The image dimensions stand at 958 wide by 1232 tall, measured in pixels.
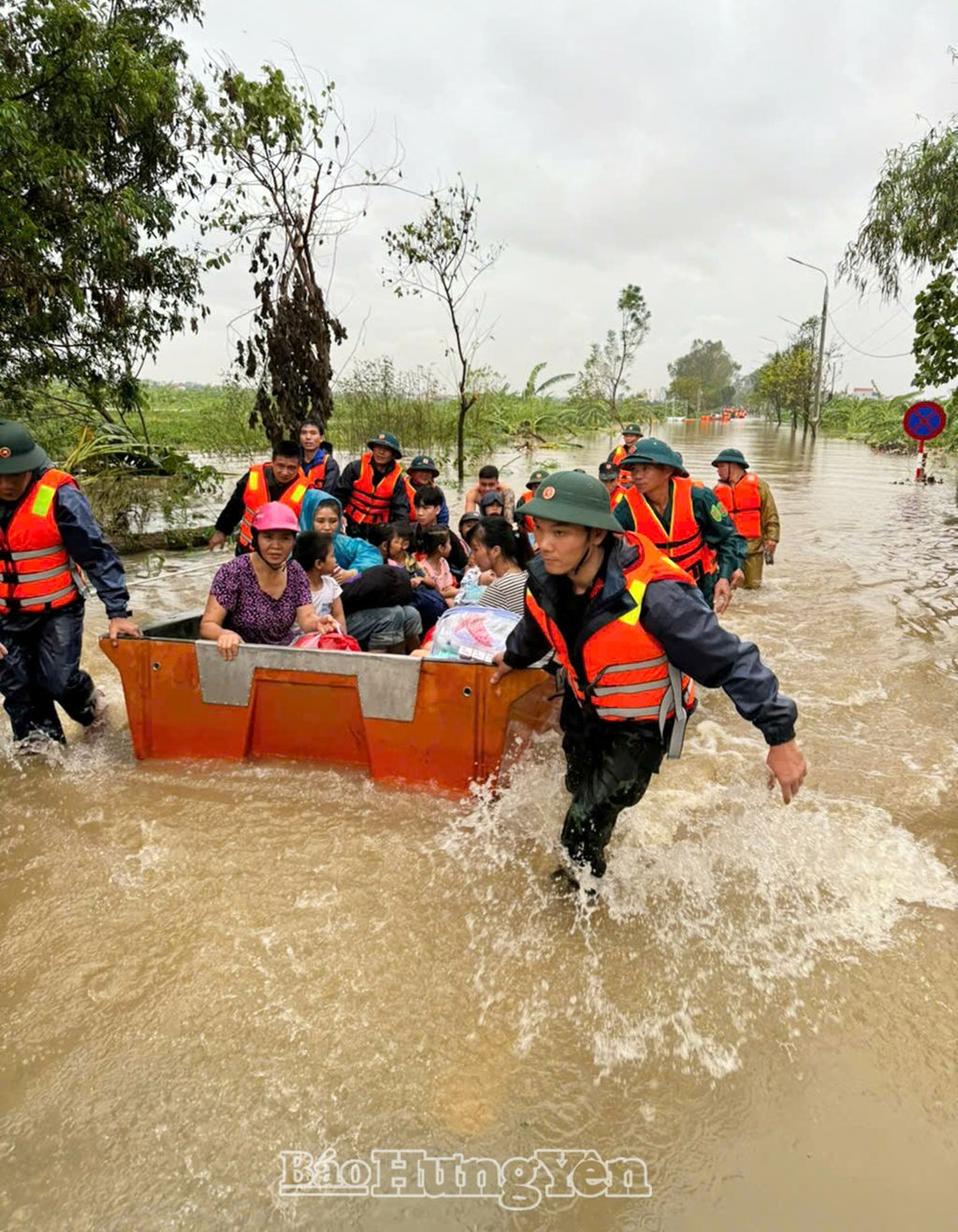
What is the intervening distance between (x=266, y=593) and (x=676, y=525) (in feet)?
7.59

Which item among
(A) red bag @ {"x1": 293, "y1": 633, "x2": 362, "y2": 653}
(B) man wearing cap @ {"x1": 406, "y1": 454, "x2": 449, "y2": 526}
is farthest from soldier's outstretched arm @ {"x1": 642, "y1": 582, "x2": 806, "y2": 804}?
(B) man wearing cap @ {"x1": 406, "y1": 454, "x2": 449, "y2": 526}

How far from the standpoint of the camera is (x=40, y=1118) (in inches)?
75.4

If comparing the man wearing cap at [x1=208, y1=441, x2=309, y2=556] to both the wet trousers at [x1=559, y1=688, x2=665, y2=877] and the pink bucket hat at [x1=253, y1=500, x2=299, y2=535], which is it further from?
the wet trousers at [x1=559, y1=688, x2=665, y2=877]

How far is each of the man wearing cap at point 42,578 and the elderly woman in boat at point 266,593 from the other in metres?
0.41

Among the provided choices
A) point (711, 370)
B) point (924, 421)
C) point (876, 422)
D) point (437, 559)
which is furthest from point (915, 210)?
point (711, 370)

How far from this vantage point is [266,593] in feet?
11.8

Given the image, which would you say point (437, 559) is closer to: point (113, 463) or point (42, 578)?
point (42, 578)

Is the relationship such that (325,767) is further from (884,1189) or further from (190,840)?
(884,1189)

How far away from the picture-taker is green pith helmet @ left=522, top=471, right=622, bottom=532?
2082 mm

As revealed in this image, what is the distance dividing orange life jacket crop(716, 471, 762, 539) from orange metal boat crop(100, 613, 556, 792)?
15.3 feet

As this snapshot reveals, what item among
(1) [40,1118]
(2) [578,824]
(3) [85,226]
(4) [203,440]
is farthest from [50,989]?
(4) [203,440]

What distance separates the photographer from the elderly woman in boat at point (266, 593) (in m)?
3.45

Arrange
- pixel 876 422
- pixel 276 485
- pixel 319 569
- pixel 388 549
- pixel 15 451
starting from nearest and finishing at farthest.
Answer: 1. pixel 15 451
2. pixel 319 569
3. pixel 388 549
4. pixel 276 485
5. pixel 876 422

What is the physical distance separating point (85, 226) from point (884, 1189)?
894 centimetres
